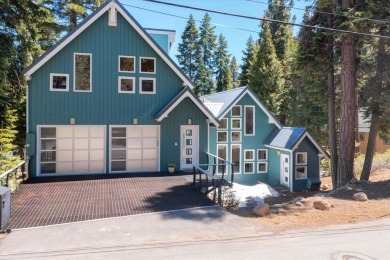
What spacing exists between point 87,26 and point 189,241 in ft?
36.8

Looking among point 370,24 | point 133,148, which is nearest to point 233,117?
point 133,148

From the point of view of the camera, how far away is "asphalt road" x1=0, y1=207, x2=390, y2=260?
255 inches

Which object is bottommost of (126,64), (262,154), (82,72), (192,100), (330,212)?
(330,212)

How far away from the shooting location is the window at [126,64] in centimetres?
1495

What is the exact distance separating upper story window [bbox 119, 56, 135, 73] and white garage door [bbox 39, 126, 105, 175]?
3032 millimetres

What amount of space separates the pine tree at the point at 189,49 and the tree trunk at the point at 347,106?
32.8 metres

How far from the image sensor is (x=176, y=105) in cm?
1509

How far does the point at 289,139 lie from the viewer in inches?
742

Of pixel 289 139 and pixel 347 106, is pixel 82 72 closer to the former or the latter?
pixel 289 139

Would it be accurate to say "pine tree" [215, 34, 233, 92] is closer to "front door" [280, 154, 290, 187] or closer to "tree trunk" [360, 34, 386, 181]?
"front door" [280, 154, 290, 187]

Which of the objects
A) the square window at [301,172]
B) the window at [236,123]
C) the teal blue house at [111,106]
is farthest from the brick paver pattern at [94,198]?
the square window at [301,172]

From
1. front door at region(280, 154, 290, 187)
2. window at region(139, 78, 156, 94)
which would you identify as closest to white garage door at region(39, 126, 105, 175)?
window at region(139, 78, 156, 94)

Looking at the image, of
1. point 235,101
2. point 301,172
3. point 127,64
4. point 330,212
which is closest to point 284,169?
point 301,172

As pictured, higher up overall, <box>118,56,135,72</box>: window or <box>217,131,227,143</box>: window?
<box>118,56,135,72</box>: window
